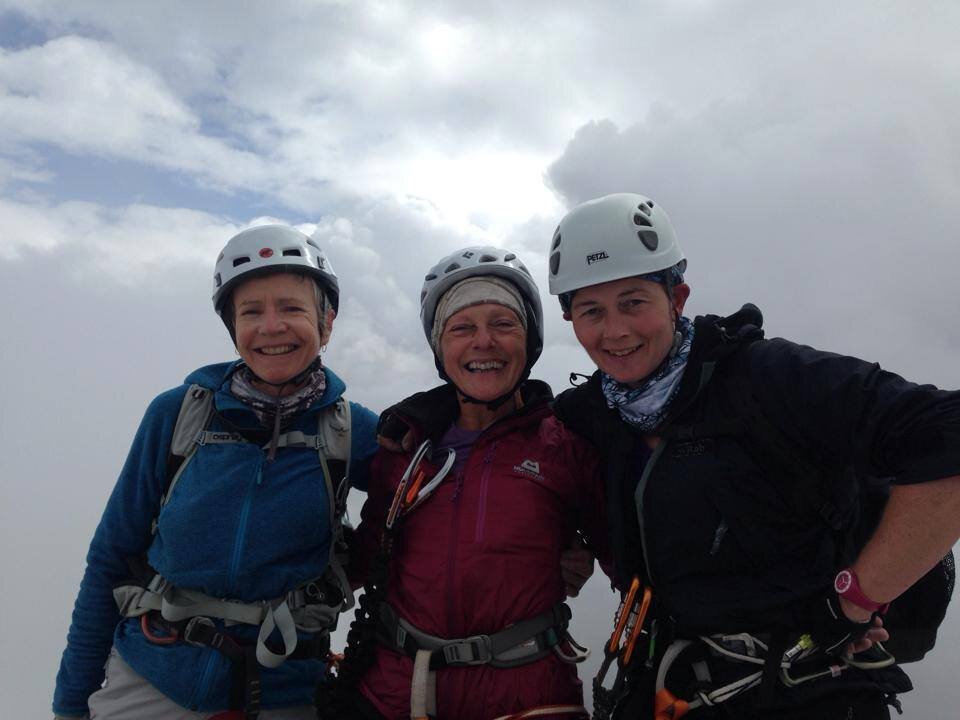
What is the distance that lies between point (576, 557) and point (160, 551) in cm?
294

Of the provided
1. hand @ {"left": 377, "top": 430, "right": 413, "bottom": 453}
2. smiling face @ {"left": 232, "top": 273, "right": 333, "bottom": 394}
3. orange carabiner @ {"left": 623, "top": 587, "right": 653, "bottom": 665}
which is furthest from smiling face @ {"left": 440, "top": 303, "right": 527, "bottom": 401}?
orange carabiner @ {"left": 623, "top": 587, "right": 653, "bottom": 665}

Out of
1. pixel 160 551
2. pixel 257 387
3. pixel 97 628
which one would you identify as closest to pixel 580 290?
pixel 257 387

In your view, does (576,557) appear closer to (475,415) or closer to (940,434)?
(475,415)

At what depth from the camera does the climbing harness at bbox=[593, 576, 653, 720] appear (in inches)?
166

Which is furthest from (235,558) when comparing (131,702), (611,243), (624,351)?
(611,243)

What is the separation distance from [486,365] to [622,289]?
1166 mm

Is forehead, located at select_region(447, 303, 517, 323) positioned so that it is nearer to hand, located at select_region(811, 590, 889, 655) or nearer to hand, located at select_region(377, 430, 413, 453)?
hand, located at select_region(377, 430, 413, 453)

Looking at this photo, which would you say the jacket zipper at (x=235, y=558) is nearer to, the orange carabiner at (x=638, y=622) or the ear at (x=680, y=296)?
the orange carabiner at (x=638, y=622)

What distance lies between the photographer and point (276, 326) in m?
4.82

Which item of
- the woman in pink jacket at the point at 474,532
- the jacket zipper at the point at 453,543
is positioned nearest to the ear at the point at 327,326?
the woman in pink jacket at the point at 474,532

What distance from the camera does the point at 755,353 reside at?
3.82 metres

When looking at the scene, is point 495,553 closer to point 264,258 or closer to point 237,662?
point 237,662

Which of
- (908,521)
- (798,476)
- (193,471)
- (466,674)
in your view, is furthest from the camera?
(193,471)

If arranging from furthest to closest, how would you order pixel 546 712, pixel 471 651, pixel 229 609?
pixel 229 609
pixel 471 651
pixel 546 712
